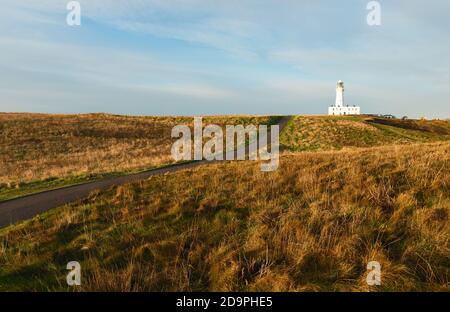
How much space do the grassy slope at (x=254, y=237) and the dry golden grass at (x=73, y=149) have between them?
39.7 ft

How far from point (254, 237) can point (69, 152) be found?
3344cm

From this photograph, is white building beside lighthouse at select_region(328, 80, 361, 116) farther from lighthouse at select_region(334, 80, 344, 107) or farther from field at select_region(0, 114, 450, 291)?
field at select_region(0, 114, 450, 291)

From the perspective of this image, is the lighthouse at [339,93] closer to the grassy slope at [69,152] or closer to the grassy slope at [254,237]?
the grassy slope at [69,152]

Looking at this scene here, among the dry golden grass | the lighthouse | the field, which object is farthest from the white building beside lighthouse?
the field

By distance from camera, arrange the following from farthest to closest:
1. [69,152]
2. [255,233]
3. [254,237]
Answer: [69,152] → [255,233] → [254,237]

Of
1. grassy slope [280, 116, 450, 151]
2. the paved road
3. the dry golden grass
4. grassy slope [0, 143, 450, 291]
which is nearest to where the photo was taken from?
grassy slope [0, 143, 450, 291]

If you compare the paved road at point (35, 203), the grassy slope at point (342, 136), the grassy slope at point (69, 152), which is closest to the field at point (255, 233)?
the paved road at point (35, 203)

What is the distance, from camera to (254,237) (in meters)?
6.58

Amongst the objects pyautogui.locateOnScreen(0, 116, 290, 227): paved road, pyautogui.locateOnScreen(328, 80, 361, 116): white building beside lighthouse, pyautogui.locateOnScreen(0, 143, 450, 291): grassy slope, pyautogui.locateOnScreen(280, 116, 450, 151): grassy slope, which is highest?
pyautogui.locateOnScreen(328, 80, 361, 116): white building beside lighthouse

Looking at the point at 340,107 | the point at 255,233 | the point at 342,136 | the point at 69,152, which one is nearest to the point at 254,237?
the point at 255,233

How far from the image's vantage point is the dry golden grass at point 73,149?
22502mm

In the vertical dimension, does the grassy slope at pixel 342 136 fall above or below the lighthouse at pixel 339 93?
below

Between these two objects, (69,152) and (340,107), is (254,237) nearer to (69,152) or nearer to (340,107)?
(69,152)

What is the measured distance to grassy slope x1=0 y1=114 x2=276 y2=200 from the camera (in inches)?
739
